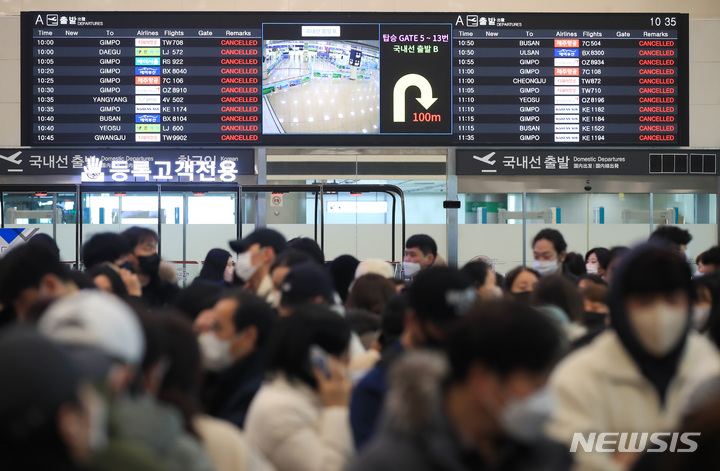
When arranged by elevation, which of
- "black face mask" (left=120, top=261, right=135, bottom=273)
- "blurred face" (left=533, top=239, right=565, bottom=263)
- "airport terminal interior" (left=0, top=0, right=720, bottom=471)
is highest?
"airport terminal interior" (left=0, top=0, right=720, bottom=471)

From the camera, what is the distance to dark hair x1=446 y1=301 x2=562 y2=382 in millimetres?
1910

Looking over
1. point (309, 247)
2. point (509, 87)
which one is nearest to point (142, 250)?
point (309, 247)

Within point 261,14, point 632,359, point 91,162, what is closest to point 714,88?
point 261,14

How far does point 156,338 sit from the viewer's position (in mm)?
2301

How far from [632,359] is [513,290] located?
2989 millimetres

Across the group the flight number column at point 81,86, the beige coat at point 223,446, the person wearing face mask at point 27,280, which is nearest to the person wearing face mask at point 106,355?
the beige coat at point 223,446

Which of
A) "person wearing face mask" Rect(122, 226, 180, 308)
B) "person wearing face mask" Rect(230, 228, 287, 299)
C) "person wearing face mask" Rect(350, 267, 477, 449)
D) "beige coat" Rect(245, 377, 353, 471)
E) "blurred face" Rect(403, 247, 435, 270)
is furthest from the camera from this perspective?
"blurred face" Rect(403, 247, 435, 270)

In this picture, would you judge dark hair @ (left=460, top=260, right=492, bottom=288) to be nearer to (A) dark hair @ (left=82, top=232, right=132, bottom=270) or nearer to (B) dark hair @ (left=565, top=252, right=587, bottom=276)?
(A) dark hair @ (left=82, top=232, right=132, bottom=270)

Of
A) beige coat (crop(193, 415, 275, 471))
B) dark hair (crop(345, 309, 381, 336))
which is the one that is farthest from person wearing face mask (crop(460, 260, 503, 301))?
beige coat (crop(193, 415, 275, 471))

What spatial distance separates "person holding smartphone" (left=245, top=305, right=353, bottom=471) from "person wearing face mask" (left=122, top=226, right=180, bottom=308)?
3.34 metres

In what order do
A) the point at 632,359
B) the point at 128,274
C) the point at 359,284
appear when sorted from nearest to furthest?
the point at 632,359
the point at 359,284
the point at 128,274

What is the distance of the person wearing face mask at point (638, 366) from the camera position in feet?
8.17

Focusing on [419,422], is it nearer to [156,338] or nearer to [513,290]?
[156,338]

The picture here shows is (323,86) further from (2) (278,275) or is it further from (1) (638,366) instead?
(1) (638,366)
